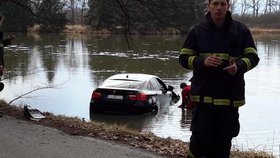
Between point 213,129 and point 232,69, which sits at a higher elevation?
point 232,69

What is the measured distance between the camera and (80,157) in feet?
20.6

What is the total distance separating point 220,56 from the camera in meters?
4.30

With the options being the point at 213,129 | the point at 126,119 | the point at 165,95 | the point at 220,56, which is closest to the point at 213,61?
the point at 220,56

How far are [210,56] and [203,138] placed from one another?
74cm

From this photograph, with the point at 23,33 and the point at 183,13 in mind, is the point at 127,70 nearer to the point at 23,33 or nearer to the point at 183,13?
the point at 183,13

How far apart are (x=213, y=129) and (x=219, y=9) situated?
3.49 feet

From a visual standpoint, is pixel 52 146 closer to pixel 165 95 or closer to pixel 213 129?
pixel 213 129

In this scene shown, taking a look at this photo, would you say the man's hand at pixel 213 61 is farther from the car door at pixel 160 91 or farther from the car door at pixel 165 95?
the car door at pixel 165 95

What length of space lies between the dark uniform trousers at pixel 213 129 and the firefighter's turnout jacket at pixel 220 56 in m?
0.08

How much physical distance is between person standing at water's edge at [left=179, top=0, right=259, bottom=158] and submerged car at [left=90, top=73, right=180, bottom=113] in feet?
35.5

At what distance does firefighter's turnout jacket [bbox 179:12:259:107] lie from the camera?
4.33 m

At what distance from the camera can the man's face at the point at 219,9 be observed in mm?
4332

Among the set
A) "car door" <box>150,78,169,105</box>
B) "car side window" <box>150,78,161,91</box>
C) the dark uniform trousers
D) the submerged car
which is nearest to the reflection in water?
the submerged car

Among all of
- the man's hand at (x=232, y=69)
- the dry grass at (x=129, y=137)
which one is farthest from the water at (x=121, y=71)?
the man's hand at (x=232, y=69)
